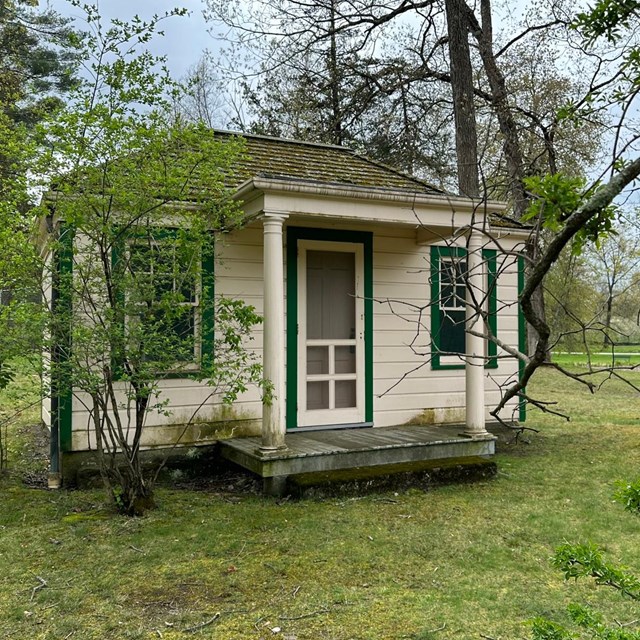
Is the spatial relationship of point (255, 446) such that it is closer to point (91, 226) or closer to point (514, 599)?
point (91, 226)

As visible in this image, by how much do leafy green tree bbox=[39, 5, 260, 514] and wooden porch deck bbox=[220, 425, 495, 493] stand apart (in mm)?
1015

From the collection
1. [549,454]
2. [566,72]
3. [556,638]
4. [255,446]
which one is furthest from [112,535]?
[566,72]

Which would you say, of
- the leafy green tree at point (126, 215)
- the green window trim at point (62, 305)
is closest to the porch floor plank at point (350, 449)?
the leafy green tree at point (126, 215)

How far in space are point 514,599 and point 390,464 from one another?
272 cm

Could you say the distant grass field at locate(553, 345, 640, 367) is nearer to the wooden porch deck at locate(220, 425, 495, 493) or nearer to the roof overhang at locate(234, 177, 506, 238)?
the wooden porch deck at locate(220, 425, 495, 493)

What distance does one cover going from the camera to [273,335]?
19.0ft

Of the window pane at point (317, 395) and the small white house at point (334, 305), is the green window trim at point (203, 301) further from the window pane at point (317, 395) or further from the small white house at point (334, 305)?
the window pane at point (317, 395)

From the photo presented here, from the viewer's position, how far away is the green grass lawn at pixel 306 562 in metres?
3.27

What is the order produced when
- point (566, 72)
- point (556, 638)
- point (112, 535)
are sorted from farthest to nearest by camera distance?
point (566, 72)
point (112, 535)
point (556, 638)

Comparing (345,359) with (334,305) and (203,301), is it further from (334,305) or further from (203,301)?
(203,301)

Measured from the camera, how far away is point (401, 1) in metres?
13.8

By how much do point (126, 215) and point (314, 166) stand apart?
3389 millimetres

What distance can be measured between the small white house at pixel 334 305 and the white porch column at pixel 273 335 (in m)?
0.01

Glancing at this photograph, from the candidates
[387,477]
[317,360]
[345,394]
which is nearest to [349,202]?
[317,360]
